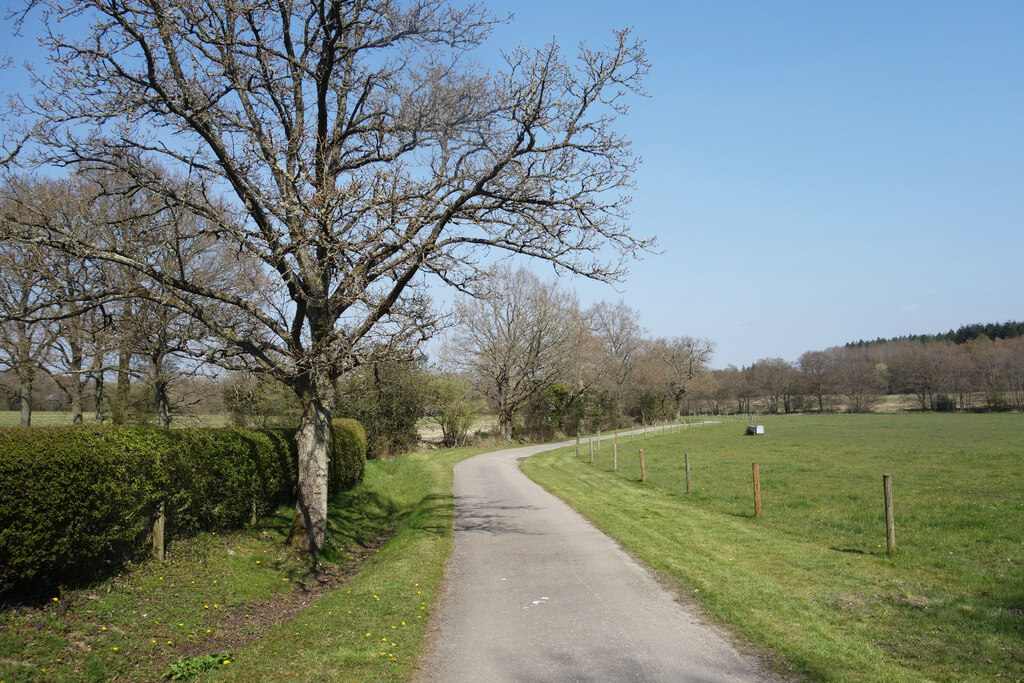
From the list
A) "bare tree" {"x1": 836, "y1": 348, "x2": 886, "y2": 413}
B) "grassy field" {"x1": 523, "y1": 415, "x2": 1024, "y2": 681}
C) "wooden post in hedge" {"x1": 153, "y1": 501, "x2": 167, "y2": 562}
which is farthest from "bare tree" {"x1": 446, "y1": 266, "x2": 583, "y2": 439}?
"bare tree" {"x1": 836, "y1": 348, "x2": 886, "y2": 413}

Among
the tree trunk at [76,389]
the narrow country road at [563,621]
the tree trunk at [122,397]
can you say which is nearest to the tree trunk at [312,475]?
the narrow country road at [563,621]

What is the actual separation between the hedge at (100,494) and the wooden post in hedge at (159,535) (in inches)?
4.8

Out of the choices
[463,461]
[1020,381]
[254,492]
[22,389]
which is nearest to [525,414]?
[463,461]

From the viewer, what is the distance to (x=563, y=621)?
6.55m

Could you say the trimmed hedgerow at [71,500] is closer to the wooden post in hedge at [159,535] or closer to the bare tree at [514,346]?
the wooden post in hedge at [159,535]

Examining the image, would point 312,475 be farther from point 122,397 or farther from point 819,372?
point 819,372

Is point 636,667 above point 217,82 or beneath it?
beneath

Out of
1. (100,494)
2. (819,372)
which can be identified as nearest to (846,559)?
(100,494)

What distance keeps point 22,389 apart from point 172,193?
1904 centimetres

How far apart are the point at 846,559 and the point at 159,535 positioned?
9665mm

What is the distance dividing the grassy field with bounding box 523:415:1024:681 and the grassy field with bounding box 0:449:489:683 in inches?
136

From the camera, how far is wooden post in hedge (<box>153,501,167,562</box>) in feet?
28.2

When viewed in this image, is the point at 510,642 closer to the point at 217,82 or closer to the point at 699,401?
the point at 217,82

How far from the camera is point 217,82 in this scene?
1061 centimetres
